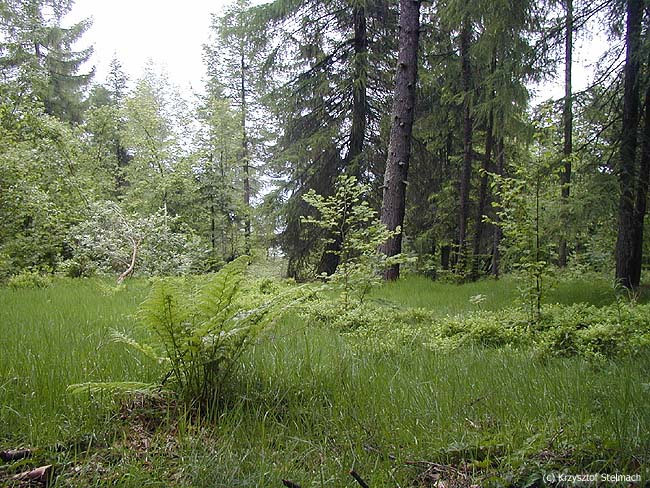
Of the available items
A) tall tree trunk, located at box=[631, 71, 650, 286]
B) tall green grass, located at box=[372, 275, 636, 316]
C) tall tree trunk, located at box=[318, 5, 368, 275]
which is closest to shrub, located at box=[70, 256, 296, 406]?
tall green grass, located at box=[372, 275, 636, 316]

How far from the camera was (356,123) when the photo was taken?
487 inches

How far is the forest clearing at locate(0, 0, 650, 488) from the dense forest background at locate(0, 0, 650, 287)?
0.25 ft

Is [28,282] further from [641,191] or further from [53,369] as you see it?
[641,191]

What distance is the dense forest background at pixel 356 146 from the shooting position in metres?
6.82

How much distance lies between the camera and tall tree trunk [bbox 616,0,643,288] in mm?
6512

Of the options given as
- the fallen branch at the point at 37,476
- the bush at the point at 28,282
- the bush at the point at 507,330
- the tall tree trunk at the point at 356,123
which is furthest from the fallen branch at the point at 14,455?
the tall tree trunk at the point at 356,123

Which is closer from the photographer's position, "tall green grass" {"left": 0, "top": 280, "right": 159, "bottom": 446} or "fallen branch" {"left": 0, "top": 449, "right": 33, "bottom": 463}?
"fallen branch" {"left": 0, "top": 449, "right": 33, "bottom": 463}

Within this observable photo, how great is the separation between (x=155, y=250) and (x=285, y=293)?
37.5 feet

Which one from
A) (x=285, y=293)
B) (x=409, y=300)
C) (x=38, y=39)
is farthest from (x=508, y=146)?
(x=38, y=39)

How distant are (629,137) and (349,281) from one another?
213 inches

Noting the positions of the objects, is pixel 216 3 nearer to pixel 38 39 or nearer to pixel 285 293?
pixel 38 39

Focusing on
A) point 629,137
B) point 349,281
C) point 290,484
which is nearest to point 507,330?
point 349,281

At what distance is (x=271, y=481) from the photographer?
1381mm

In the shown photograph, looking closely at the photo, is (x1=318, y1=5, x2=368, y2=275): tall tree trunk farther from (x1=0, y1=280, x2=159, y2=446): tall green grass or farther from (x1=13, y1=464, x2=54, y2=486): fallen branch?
(x1=13, y1=464, x2=54, y2=486): fallen branch
